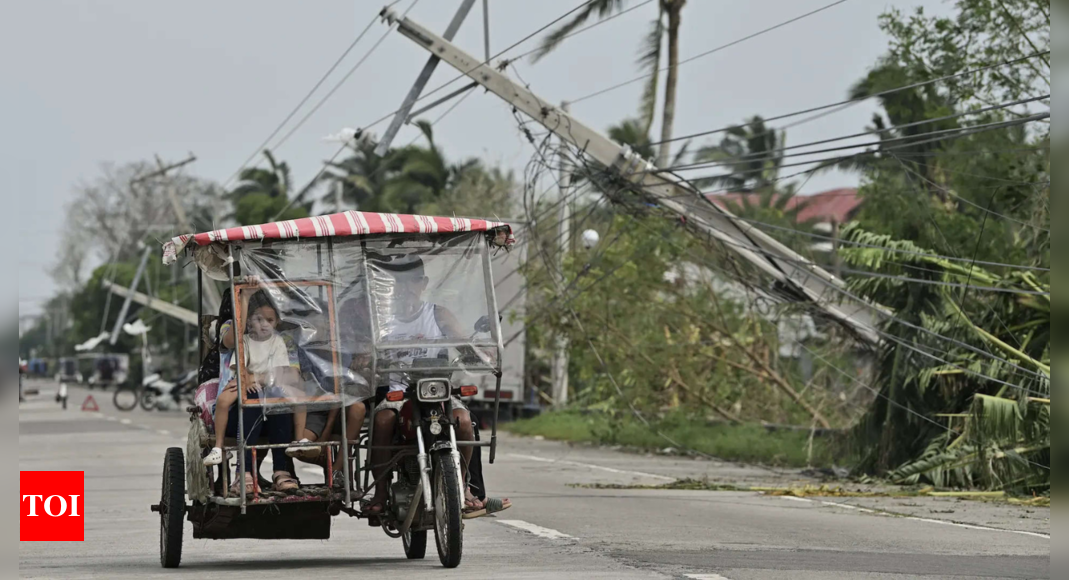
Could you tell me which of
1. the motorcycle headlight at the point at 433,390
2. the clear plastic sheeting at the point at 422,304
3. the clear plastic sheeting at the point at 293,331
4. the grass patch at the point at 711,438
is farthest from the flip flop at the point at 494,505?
the grass patch at the point at 711,438

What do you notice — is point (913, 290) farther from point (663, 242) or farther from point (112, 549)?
point (112, 549)

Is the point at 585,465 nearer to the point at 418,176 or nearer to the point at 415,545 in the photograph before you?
the point at 415,545

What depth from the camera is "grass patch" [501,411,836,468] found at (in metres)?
24.2

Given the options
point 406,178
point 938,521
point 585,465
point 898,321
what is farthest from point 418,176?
point 938,521

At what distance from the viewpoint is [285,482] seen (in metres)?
9.66

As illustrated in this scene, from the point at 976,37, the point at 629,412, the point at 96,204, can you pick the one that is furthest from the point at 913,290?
the point at 96,204

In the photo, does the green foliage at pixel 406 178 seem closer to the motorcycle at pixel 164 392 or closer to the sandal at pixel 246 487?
the motorcycle at pixel 164 392

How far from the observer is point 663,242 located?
27.4m

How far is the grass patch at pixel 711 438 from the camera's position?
24.2m

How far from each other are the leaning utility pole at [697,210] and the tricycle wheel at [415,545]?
11326 millimetres

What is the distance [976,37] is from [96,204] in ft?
224

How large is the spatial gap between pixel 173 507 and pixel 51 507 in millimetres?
892

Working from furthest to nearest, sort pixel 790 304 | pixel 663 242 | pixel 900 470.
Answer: pixel 663 242 → pixel 790 304 → pixel 900 470

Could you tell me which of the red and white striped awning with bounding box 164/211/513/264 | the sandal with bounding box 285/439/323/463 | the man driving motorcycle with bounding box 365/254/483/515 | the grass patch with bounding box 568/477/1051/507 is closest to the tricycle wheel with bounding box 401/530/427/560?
the man driving motorcycle with bounding box 365/254/483/515
